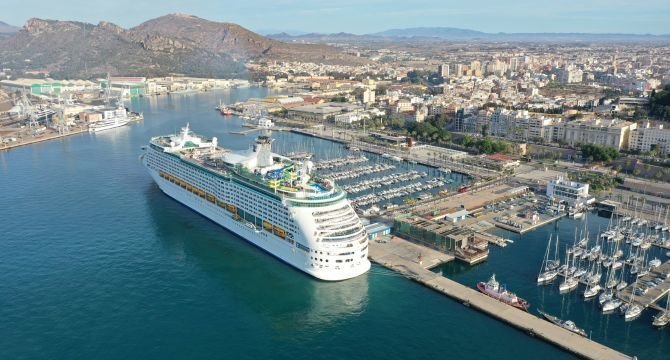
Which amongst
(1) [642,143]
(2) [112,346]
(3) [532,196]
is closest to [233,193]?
(2) [112,346]

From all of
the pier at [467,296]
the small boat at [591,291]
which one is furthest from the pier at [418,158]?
the small boat at [591,291]

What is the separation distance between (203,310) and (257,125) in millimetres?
39075

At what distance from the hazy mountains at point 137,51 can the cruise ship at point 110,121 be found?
145 feet

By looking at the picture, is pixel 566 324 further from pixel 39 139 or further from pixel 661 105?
pixel 39 139

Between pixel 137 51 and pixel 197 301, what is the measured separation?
346 ft

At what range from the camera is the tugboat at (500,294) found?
17406mm

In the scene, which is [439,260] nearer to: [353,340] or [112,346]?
[353,340]

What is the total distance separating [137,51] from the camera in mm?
110500

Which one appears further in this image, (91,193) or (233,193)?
(91,193)

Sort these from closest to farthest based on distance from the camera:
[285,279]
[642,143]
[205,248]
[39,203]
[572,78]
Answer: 1. [285,279]
2. [205,248]
3. [39,203]
4. [642,143]
5. [572,78]

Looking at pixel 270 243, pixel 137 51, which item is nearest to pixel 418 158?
pixel 270 243

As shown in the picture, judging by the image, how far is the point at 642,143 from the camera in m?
38.8

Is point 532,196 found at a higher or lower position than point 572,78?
lower

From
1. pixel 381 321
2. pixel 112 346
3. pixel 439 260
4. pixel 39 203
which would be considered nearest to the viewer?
pixel 112 346
